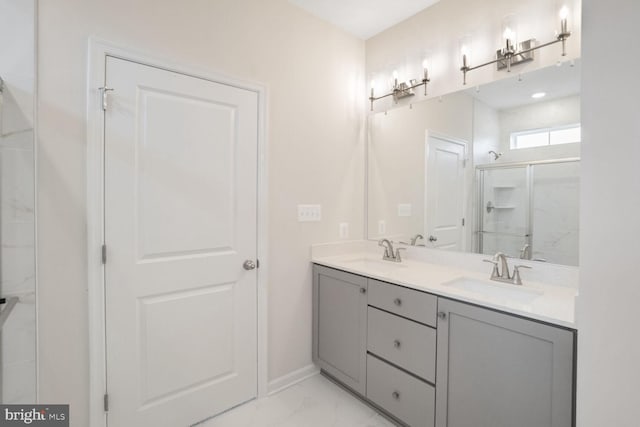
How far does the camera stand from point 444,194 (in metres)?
2.14

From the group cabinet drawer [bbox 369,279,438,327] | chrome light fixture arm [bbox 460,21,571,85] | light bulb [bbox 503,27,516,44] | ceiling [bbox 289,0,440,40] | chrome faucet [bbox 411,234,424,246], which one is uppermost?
ceiling [bbox 289,0,440,40]

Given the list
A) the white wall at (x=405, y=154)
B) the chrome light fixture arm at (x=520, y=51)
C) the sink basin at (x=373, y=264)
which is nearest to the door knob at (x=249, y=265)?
the sink basin at (x=373, y=264)

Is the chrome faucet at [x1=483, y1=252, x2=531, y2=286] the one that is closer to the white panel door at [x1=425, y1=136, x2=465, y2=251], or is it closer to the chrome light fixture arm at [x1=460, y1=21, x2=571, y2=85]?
the white panel door at [x1=425, y1=136, x2=465, y2=251]

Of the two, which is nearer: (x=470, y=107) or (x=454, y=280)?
(x=454, y=280)

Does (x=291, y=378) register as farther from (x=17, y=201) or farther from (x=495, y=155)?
(x=495, y=155)

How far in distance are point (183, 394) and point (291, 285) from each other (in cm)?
90

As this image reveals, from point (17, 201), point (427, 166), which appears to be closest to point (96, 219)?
point (17, 201)

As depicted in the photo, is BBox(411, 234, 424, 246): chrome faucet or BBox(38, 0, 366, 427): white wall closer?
BBox(38, 0, 366, 427): white wall

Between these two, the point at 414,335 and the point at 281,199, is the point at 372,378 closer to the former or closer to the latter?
the point at 414,335

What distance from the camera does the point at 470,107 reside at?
196 centimetres

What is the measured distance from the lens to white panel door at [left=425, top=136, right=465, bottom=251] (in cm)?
204

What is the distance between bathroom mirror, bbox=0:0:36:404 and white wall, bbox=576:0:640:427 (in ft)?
6.57

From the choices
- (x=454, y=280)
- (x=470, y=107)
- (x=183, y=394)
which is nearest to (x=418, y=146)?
(x=470, y=107)

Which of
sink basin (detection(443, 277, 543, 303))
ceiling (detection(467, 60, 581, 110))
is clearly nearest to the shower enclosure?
sink basin (detection(443, 277, 543, 303))
